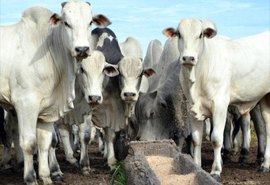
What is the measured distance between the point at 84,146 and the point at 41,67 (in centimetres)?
198

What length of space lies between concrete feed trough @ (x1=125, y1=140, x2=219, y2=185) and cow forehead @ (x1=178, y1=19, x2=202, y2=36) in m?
2.61

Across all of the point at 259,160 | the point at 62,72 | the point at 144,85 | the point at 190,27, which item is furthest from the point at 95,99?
the point at 259,160

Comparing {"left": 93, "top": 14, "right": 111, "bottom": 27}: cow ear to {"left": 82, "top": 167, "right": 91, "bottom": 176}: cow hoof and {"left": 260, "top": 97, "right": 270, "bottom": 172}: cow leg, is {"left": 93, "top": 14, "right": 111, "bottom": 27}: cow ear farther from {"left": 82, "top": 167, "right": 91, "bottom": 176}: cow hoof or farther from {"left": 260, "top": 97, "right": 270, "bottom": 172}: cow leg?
{"left": 260, "top": 97, "right": 270, "bottom": 172}: cow leg

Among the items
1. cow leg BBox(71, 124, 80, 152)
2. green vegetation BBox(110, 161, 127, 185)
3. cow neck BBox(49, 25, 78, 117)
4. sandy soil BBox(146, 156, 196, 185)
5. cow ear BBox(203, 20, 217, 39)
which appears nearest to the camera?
sandy soil BBox(146, 156, 196, 185)

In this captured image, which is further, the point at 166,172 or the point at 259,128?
the point at 259,128

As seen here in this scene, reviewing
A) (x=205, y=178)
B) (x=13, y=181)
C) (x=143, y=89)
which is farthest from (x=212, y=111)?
(x=205, y=178)

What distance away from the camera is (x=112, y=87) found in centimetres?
1035

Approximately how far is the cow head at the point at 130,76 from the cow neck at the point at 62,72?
1.37 meters

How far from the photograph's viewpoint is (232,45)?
32.7 ft

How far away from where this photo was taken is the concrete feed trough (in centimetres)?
564

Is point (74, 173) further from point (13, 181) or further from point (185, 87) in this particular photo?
point (185, 87)

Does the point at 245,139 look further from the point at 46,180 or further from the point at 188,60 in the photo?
the point at 46,180

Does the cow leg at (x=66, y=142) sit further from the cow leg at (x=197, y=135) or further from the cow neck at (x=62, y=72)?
the cow leg at (x=197, y=135)

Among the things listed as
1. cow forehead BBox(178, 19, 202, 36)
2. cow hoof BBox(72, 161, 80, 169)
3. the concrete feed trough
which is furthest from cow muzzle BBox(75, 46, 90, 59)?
cow hoof BBox(72, 161, 80, 169)
